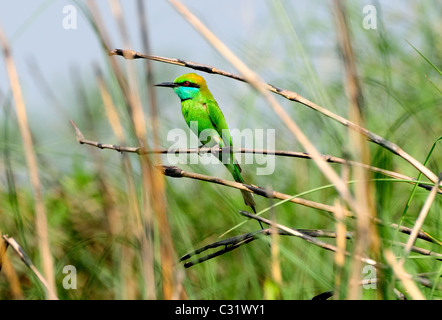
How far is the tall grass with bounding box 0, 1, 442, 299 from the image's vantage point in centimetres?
103

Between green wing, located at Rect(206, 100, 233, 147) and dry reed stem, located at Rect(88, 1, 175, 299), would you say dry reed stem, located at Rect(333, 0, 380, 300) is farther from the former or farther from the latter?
green wing, located at Rect(206, 100, 233, 147)

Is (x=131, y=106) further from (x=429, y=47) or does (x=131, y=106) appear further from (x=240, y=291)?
(x=429, y=47)

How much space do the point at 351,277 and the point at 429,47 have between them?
1.74 metres

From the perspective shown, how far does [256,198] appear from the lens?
2449mm

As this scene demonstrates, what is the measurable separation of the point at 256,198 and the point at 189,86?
1.96 feet

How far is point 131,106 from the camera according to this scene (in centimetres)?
103

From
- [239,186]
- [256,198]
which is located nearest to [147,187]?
Result: [239,186]

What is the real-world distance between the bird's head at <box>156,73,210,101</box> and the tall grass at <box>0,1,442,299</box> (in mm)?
354

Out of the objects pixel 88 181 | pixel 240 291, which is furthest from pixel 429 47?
pixel 88 181

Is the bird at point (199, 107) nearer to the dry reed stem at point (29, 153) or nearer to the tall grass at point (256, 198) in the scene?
the tall grass at point (256, 198)

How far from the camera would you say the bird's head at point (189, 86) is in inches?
106

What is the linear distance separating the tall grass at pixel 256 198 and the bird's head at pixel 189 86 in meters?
0.35

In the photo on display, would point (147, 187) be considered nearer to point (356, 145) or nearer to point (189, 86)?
point (356, 145)

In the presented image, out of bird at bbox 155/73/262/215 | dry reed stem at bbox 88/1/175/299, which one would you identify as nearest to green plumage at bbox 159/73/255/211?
bird at bbox 155/73/262/215
